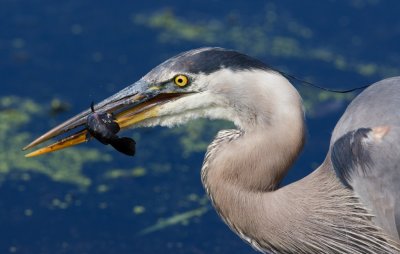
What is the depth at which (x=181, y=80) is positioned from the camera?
395 cm

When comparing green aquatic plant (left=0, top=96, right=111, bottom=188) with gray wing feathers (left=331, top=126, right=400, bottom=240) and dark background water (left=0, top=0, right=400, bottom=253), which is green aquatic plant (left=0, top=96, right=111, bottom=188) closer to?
dark background water (left=0, top=0, right=400, bottom=253)

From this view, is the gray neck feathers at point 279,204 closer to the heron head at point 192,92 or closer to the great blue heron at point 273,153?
the great blue heron at point 273,153

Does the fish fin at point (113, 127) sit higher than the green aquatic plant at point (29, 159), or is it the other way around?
the fish fin at point (113, 127)

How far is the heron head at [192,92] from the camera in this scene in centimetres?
388

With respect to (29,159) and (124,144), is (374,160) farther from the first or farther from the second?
(29,159)

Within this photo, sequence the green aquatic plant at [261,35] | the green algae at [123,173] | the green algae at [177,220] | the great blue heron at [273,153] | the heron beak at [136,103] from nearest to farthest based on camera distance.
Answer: the great blue heron at [273,153]
the heron beak at [136,103]
the green algae at [177,220]
the green algae at [123,173]
the green aquatic plant at [261,35]

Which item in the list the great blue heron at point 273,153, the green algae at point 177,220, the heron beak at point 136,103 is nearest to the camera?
the great blue heron at point 273,153

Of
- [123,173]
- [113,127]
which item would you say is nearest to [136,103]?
[113,127]

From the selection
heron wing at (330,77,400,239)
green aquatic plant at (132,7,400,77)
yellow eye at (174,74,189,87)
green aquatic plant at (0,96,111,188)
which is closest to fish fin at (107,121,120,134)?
yellow eye at (174,74,189,87)

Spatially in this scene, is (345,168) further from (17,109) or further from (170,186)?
(17,109)

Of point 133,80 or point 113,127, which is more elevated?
point 113,127

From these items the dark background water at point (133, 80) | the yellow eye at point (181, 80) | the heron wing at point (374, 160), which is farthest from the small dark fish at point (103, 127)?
the dark background water at point (133, 80)

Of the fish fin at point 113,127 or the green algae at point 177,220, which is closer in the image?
the fish fin at point 113,127

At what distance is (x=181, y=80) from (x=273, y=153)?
0.46 m
